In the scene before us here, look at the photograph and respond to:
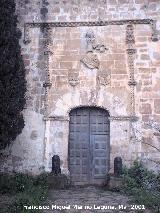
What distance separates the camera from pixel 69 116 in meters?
10.4

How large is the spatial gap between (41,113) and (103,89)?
1825mm

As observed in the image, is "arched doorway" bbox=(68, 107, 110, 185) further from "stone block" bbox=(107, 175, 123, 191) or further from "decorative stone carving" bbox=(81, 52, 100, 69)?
"decorative stone carving" bbox=(81, 52, 100, 69)

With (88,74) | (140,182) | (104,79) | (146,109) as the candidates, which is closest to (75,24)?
(88,74)

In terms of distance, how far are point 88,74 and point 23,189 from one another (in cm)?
356

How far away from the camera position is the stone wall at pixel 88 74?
10117 mm

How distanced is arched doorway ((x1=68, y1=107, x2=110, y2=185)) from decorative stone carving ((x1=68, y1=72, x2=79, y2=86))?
722 millimetres

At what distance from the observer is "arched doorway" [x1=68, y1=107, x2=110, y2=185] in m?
10.2

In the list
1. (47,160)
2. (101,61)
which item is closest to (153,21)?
(101,61)

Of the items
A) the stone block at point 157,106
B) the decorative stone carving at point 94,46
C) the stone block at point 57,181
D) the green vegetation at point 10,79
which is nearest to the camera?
the green vegetation at point 10,79

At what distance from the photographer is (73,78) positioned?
10.4 m

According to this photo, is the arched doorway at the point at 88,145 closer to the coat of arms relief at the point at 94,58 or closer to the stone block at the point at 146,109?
the coat of arms relief at the point at 94,58

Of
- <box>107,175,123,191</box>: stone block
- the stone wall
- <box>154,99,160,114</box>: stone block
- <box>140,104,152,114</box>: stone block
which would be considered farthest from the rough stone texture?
<box>154,99,160,114</box>: stone block

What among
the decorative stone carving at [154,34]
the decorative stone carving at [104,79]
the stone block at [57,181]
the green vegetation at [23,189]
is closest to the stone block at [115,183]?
the stone block at [57,181]

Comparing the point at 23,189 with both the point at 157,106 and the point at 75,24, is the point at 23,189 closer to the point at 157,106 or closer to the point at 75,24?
the point at 157,106
